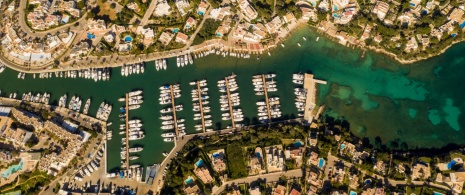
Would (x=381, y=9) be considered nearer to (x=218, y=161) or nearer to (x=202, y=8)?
(x=202, y=8)

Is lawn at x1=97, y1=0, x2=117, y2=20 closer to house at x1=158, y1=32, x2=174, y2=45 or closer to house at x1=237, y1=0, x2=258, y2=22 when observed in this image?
house at x1=158, y1=32, x2=174, y2=45

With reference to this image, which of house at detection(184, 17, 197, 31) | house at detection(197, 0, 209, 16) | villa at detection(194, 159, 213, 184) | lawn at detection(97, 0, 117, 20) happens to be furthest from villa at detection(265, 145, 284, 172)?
lawn at detection(97, 0, 117, 20)

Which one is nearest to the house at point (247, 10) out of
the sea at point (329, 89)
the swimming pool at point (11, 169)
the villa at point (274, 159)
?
the sea at point (329, 89)

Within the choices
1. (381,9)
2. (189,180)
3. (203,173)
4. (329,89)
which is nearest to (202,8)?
(329,89)

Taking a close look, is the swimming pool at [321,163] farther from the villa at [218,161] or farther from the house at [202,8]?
the house at [202,8]

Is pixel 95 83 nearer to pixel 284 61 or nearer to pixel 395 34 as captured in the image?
pixel 284 61
